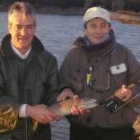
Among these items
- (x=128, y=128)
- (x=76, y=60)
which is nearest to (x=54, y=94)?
(x=76, y=60)

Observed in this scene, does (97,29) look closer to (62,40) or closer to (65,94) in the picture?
(65,94)

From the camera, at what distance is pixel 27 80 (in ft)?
10.9

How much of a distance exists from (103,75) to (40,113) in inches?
27.1

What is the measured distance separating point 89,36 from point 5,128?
948 mm

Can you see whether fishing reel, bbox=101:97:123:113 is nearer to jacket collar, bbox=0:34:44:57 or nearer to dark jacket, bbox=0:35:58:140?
dark jacket, bbox=0:35:58:140

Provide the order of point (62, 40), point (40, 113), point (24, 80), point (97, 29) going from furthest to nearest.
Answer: point (62, 40), point (97, 29), point (24, 80), point (40, 113)

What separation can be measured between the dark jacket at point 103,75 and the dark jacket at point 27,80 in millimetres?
278

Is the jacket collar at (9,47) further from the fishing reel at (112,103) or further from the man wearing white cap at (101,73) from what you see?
the fishing reel at (112,103)

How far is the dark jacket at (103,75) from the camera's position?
3.67 m

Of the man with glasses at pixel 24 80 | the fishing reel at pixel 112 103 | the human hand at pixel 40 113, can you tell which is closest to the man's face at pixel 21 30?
the man with glasses at pixel 24 80

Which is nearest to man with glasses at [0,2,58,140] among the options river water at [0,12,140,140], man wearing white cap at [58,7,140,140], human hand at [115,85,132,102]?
man wearing white cap at [58,7,140,140]

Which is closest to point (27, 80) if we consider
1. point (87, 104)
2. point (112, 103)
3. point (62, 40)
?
point (87, 104)

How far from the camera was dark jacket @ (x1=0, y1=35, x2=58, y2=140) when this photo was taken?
3271 millimetres

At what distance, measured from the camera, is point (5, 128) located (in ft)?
10.6
